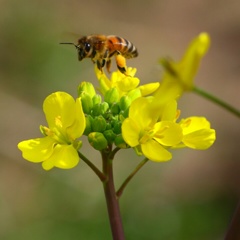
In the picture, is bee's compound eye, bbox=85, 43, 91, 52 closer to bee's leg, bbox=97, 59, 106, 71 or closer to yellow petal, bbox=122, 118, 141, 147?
bee's leg, bbox=97, 59, 106, 71

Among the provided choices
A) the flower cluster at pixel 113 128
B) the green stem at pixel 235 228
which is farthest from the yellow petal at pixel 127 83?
the green stem at pixel 235 228

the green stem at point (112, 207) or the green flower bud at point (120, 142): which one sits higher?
the green flower bud at point (120, 142)

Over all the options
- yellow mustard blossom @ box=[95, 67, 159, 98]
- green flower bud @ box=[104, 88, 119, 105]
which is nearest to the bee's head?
yellow mustard blossom @ box=[95, 67, 159, 98]

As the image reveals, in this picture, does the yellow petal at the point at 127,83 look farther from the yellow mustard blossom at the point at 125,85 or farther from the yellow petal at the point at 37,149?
the yellow petal at the point at 37,149

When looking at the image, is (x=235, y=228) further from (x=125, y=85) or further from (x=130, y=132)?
(x=125, y=85)

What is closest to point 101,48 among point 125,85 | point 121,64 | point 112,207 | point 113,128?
point 121,64
